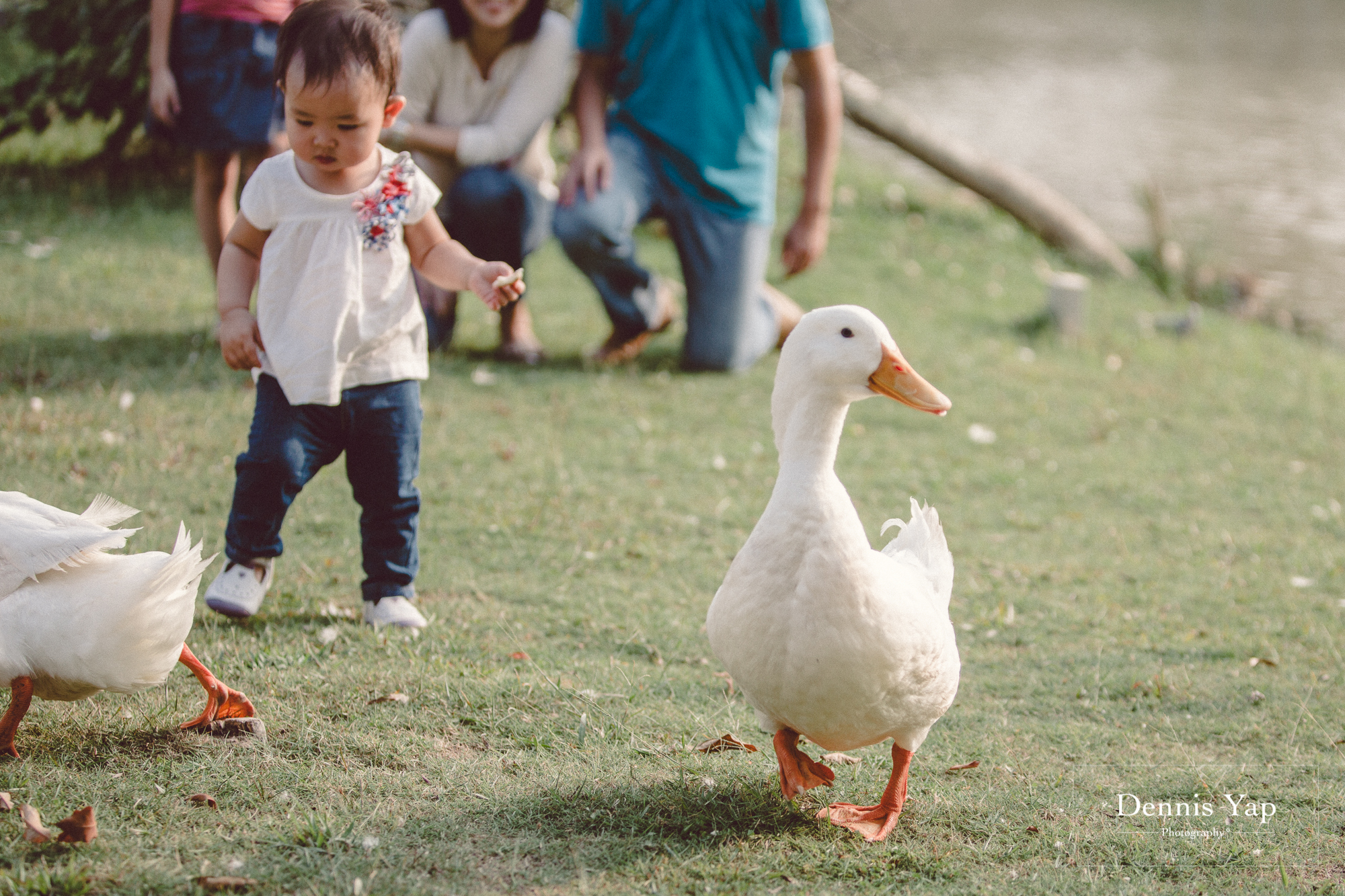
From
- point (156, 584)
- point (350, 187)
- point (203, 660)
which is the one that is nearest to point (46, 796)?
point (156, 584)

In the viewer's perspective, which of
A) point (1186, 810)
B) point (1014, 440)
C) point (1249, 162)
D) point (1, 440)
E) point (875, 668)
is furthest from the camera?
point (1249, 162)

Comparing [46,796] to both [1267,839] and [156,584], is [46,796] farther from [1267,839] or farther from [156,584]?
[1267,839]

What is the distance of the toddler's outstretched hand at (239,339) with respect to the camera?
270 centimetres

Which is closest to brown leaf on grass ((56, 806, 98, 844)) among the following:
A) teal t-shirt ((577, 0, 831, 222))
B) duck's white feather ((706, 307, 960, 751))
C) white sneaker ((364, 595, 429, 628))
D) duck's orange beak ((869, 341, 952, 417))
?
white sneaker ((364, 595, 429, 628))

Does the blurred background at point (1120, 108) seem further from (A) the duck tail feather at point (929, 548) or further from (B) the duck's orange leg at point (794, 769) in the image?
(B) the duck's orange leg at point (794, 769)

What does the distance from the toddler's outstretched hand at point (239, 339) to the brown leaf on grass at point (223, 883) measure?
3.81 ft

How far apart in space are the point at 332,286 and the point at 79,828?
4.22ft

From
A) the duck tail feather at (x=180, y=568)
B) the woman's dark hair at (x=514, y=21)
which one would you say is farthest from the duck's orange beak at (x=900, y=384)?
the woman's dark hair at (x=514, y=21)

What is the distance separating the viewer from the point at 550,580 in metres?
3.51

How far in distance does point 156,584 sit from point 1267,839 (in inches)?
88.2

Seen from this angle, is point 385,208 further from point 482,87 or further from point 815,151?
point 815,151

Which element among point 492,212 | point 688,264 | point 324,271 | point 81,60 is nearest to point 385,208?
point 324,271

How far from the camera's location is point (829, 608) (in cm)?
212

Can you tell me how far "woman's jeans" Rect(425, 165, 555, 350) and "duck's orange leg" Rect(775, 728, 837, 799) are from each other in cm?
318
